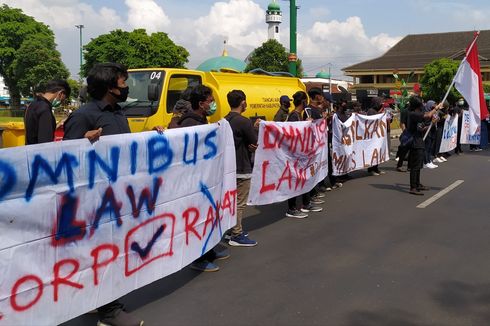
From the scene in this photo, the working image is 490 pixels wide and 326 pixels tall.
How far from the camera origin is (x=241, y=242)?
18.0ft

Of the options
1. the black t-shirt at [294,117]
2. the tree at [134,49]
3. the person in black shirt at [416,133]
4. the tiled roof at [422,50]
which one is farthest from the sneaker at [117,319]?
the tiled roof at [422,50]

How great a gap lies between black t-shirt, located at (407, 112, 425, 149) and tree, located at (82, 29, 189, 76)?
143ft

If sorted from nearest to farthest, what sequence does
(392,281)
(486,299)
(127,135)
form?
1. (127,135)
2. (486,299)
3. (392,281)

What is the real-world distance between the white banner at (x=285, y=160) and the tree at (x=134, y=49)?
145 ft

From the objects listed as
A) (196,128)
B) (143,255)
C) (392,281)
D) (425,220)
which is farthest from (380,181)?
(143,255)

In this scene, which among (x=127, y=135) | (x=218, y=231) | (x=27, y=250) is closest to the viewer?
(x=27, y=250)

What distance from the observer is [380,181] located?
391 inches

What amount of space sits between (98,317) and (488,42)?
326 feet

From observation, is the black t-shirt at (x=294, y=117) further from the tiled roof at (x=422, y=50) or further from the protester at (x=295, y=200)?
the tiled roof at (x=422, y=50)

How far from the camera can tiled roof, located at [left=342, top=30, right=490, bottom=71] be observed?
8450 cm

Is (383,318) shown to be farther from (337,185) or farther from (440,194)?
(337,185)

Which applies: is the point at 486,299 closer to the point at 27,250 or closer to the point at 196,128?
the point at 196,128

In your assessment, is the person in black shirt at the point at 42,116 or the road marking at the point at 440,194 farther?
the road marking at the point at 440,194

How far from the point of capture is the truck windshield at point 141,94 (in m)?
9.52
